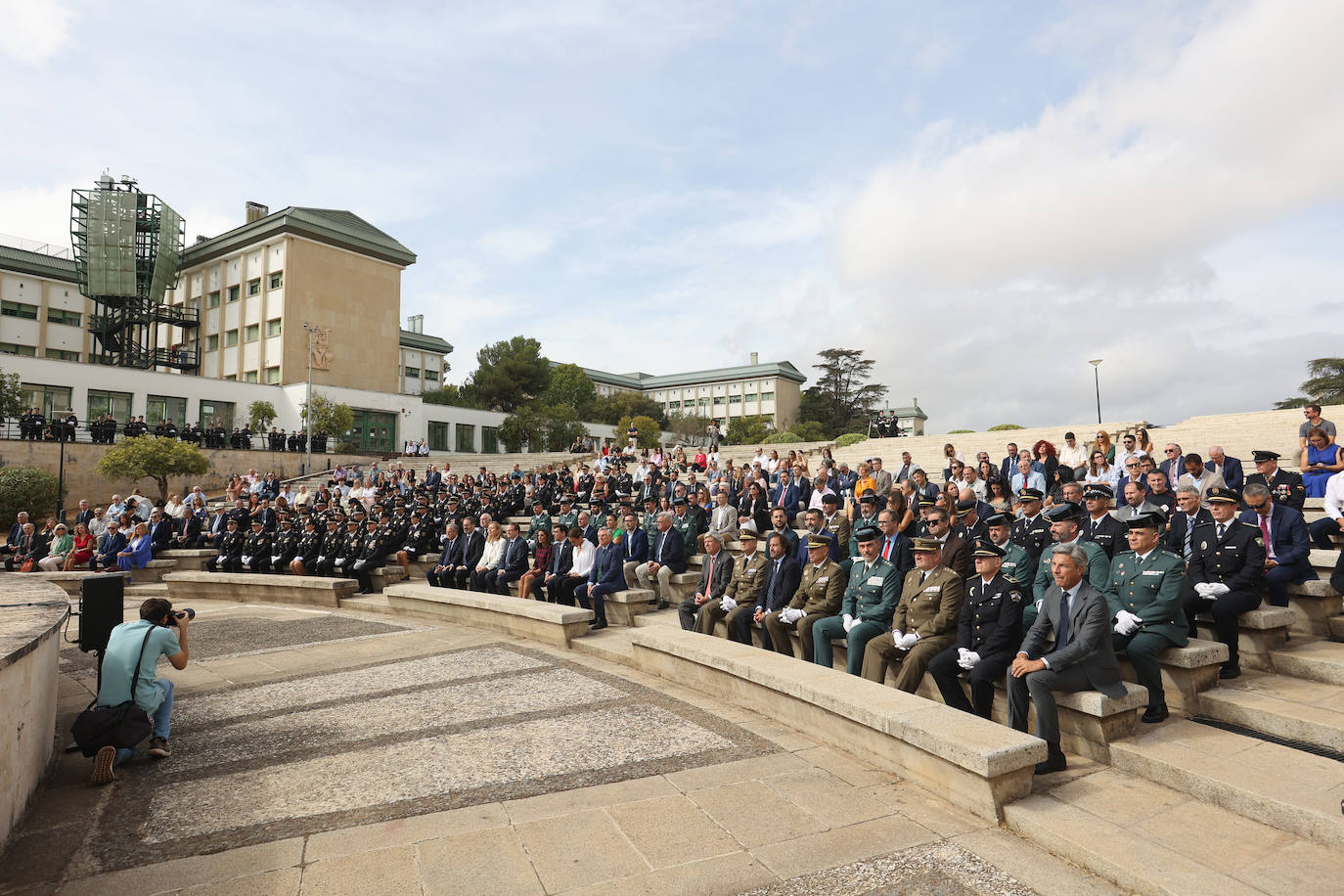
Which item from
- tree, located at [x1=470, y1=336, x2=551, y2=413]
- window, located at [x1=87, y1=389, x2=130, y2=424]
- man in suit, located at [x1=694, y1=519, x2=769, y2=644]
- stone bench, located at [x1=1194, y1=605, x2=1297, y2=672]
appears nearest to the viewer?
stone bench, located at [x1=1194, y1=605, x2=1297, y2=672]

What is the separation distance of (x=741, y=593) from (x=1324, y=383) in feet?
181

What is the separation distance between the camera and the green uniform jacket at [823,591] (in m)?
7.14

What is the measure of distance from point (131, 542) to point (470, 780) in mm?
15654

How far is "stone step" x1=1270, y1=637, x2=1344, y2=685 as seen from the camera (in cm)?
536

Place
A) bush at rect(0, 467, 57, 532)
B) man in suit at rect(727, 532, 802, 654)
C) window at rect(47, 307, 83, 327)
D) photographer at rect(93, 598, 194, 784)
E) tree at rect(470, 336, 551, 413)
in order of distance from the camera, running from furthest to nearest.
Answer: tree at rect(470, 336, 551, 413)
window at rect(47, 307, 83, 327)
bush at rect(0, 467, 57, 532)
man in suit at rect(727, 532, 802, 654)
photographer at rect(93, 598, 194, 784)

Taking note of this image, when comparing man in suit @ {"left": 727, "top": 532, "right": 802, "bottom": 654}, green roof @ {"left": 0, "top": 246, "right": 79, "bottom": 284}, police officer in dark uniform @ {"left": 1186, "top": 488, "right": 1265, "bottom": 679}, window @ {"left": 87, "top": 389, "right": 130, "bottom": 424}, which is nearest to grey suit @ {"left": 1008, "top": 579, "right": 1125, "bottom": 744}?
police officer in dark uniform @ {"left": 1186, "top": 488, "right": 1265, "bottom": 679}

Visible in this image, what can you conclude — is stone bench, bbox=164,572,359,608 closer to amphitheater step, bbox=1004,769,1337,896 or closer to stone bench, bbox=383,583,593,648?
stone bench, bbox=383,583,593,648

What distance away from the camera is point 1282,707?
4.88 m

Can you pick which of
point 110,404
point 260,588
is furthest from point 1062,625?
point 110,404

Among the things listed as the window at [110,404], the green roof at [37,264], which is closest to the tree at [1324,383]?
the window at [110,404]

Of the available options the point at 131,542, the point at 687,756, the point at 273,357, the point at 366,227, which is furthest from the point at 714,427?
the point at 366,227

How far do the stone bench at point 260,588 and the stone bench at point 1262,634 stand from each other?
A: 41.4 ft

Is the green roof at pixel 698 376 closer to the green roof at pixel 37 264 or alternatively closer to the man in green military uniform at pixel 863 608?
the green roof at pixel 37 264

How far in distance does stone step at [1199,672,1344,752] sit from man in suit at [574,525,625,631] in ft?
22.0
